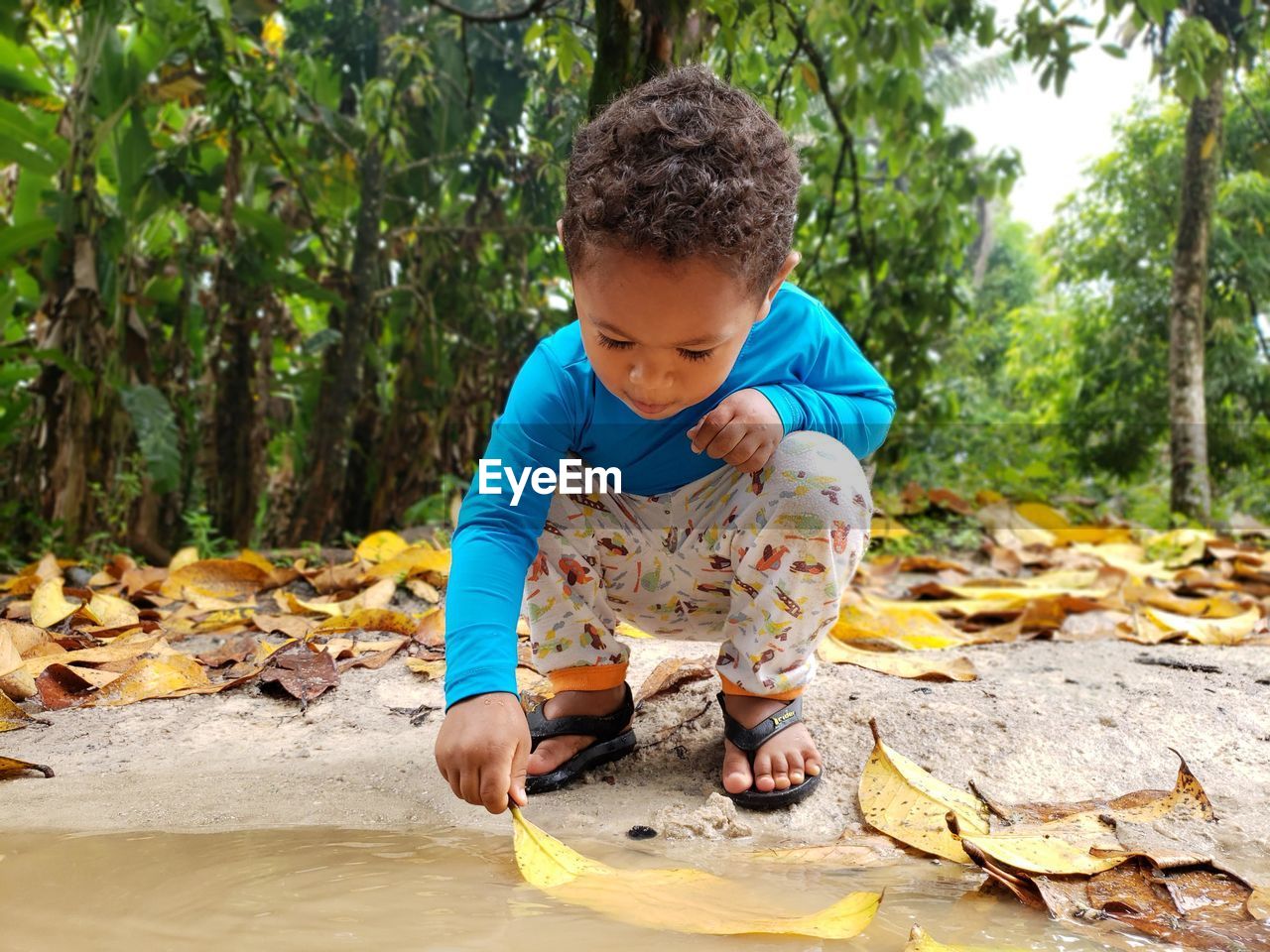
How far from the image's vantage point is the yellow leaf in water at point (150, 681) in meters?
1.75

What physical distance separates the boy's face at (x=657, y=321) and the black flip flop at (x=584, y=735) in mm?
519

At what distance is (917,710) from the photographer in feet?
5.38

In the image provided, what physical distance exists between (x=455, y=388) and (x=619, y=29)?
74.8 inches

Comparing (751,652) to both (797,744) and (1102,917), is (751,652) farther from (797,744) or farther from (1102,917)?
(1102,917)

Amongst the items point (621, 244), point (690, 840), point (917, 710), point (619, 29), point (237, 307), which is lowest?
point (690, 840)

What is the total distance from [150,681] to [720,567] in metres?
0.96

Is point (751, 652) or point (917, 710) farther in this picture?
point (917, 710)

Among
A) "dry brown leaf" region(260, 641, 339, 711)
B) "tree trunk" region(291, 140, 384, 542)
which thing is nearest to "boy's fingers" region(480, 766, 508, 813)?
"dry brown leaf" region(260, 641, 339, 711)

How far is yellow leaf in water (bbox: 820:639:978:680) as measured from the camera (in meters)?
1.84

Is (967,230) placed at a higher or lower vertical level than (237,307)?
higher

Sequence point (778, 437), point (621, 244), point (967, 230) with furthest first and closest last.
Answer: point (967, 230), point (778, 437), point (621, 244)

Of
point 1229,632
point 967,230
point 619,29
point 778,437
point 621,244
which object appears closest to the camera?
point 621,244

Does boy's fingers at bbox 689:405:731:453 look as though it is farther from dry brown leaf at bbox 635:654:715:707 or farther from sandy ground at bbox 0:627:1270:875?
dry brown leaf at bbox 635:654:715:707

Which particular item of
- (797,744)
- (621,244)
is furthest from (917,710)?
(621,244)
